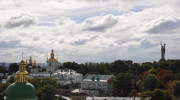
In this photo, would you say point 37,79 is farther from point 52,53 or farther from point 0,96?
point 52,53

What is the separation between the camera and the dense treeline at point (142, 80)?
71.4 m

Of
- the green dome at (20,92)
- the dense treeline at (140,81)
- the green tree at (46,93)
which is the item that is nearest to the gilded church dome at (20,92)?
the green dome at (20,92)

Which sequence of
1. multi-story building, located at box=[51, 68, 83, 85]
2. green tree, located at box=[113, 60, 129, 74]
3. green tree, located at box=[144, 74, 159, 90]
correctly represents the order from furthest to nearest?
green tree, located at box=[113, 60, 129, 74] → multi-story building, located at box=[51, 68, 83, 85] → green tree, located at box=[144, 74, 159, 90]

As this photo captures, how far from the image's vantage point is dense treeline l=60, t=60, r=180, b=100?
Answer: 234 feet

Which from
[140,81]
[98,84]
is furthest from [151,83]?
[98,84]

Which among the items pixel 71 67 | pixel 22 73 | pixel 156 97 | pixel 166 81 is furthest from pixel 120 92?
pixel 22 73

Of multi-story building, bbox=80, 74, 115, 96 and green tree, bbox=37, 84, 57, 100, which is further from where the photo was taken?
multi-story building, bbox=80, 74, 115, 96

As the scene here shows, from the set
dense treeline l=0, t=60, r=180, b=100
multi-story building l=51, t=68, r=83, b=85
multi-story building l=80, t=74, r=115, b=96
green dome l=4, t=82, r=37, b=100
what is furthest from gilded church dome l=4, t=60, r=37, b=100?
multi-story building l=51, t=68, r=83, b=85

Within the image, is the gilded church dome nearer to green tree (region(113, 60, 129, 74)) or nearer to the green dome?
the green dome

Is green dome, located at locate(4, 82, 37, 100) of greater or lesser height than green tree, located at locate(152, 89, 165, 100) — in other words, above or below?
above

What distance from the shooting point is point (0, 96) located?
201ft

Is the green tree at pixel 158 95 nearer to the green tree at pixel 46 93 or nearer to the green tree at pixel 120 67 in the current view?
the green tree at pixel 46 93

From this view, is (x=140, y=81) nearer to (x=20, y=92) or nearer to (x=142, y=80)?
(x=142, y=80)

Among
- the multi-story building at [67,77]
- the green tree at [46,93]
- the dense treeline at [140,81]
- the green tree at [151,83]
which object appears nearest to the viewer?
the green tree at [46,93]
